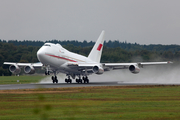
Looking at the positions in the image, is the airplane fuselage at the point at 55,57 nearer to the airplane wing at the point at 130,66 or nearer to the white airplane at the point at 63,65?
the white airplane at the point at 63,65

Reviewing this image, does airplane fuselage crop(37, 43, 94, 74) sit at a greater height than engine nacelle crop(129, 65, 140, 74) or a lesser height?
greater

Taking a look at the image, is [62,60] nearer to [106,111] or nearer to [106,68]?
[106,68]

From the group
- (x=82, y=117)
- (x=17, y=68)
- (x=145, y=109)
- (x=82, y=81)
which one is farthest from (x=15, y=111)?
(x=82, y=81)

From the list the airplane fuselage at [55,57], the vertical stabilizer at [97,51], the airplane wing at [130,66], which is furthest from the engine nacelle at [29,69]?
the vertical stabilizer at [97,51]

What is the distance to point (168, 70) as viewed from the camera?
58469mm

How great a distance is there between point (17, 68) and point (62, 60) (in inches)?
295

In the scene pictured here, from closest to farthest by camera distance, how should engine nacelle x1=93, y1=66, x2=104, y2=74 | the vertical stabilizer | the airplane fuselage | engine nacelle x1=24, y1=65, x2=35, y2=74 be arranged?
the airplane fuselage < engine nacelle x1=93, y1=66, x2=104, y2=74 < engine nacelle x1=24, y1=65, x2=35, y2=74 < the vertical stabilizer

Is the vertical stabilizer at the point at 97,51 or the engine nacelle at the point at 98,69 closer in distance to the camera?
the engine nacelle at the point at 98,69

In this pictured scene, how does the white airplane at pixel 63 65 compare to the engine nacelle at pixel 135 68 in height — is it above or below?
above

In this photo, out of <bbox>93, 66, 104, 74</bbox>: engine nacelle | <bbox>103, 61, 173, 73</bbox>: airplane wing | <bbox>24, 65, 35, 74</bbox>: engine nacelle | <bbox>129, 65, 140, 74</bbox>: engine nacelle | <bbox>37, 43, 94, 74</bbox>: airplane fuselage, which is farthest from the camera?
<bbox>24, 65, 35, 74</bbox>: engine nacelle

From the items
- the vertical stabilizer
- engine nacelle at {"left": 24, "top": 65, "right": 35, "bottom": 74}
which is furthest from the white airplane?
the vertical stabilizer

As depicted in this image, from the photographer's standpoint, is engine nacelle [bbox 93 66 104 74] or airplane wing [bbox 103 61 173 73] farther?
airplane wing [bbox 103 61 173 73]

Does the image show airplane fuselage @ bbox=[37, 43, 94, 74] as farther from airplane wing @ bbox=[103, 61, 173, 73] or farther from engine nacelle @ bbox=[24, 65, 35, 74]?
airplane wing @ bbox=[103, 61, 173, 73]

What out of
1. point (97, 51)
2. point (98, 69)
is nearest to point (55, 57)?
point (98, 69)
